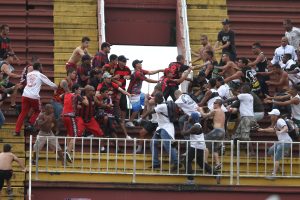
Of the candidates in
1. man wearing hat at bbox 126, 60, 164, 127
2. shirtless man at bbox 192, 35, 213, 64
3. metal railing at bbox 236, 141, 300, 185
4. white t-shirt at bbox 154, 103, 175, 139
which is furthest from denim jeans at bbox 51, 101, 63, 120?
shirtless man at bbox 192, 35, 213, 64

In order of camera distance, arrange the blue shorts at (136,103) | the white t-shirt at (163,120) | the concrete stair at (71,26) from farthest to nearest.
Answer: the concrete stair at (71,26)
the blue shorts at (136,103)
the white t-shirt at (163,120)

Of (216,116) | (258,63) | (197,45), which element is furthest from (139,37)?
(216,116)

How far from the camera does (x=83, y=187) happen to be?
3250 centimetres

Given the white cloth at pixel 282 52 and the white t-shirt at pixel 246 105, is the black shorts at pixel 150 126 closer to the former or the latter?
the white t-shirt at pixel 246 105

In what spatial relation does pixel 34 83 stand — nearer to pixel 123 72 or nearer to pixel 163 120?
pixel 123 72

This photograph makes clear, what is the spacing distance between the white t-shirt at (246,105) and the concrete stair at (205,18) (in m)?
5.53

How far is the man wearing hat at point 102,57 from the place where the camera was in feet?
116

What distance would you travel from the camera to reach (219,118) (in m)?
33.1

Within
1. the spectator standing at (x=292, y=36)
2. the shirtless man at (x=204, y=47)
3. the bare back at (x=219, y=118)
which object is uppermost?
the spectator standing at (x=292, y=36)

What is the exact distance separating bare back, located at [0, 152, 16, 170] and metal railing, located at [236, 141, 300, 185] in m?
4.70

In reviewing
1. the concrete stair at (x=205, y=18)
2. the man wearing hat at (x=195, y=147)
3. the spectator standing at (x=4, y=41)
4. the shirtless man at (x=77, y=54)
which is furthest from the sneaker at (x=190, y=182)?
the concrete stair at (x=205, y=18)

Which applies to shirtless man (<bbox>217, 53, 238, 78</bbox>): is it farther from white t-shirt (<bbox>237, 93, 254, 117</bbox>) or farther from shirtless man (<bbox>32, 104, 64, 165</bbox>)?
shirtless man (<bbox>32, 104, 64, 165</bbox>)

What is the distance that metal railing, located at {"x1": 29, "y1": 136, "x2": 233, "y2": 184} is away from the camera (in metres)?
32.6

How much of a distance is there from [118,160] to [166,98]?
2.49 meters
